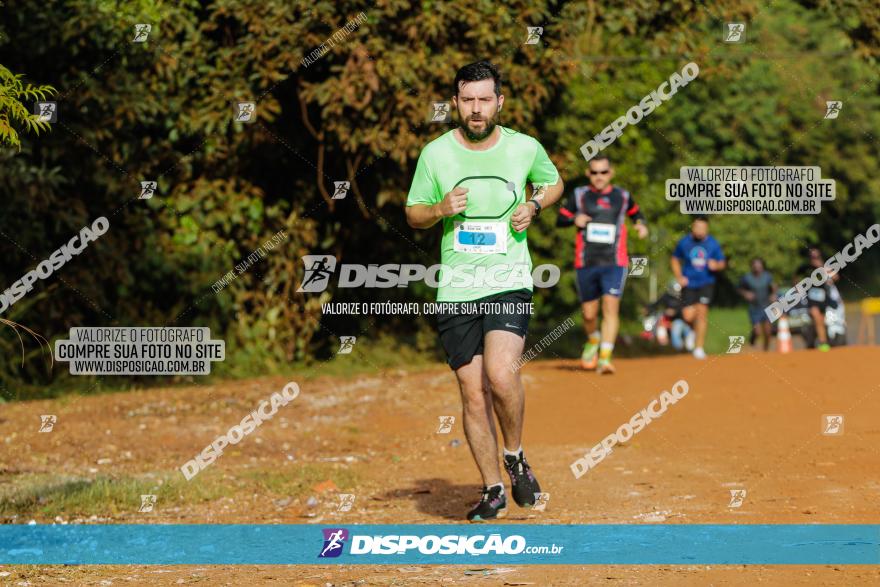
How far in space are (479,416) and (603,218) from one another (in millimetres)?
6410

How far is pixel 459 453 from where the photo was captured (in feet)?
32.8

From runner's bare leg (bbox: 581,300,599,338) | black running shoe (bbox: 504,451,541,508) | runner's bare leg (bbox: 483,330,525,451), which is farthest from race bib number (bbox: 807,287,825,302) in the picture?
runner's bare leg (bbox: 483,330,525,451)

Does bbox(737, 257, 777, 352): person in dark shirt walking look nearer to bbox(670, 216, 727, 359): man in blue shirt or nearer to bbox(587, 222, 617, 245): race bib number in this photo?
bbox(670, 216, 727, 359): man in blue shirt

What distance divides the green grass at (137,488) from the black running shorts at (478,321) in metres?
2.19

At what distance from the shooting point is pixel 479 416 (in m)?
6.97

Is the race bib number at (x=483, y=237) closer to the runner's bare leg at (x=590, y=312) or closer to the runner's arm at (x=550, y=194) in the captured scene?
the runner's arm at (x=550, y=194)

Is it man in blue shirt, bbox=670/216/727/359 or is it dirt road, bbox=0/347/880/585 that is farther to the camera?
man in blue shirt, bbox=670/216/727/359

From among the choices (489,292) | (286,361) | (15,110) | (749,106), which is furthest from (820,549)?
(749,106)

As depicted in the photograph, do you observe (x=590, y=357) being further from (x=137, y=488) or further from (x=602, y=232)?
(x=137, y=488)

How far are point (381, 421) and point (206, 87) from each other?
4633 millimetres

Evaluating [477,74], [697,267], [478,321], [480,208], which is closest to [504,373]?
[478,321]

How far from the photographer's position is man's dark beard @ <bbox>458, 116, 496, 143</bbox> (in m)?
6.76

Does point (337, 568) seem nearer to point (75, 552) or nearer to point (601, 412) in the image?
point (75, 552)

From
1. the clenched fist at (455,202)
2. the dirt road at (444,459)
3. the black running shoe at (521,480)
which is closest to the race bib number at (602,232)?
the dirt road at (444,459)
